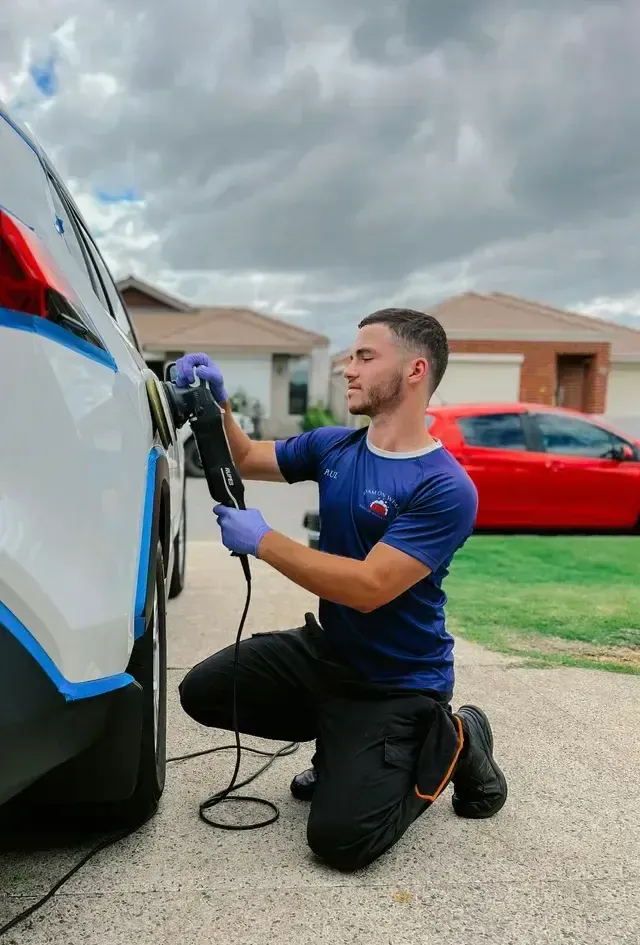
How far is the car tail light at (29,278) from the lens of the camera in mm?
1449

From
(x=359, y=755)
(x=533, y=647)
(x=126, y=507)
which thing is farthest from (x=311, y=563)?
(x=533, y=647)

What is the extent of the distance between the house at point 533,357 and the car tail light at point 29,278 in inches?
859

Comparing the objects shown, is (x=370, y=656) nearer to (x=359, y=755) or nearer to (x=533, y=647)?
(x=359, y=755)

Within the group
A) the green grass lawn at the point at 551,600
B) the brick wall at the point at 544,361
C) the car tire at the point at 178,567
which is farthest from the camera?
the brick wall at the point at 544,361

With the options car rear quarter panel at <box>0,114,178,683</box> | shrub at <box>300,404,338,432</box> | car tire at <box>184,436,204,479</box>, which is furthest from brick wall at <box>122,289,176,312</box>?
car rear quarter panel at <box>0,114,178,683</box>

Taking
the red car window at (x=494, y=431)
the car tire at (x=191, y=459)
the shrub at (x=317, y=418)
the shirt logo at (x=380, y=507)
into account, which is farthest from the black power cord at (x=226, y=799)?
the shrub at (x=317, y=418)

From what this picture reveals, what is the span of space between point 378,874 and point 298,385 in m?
26.5

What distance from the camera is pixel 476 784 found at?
2510mm

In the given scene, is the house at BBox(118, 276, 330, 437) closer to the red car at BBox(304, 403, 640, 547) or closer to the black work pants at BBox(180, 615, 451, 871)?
the red car at BBox(304, 403, 640, 547)

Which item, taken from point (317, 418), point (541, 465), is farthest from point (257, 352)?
point (541, 465)

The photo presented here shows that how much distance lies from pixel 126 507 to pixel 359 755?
1.08m

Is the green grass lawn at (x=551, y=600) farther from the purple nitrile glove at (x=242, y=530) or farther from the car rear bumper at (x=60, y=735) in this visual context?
the car rear bumper at (x=60, y=735)

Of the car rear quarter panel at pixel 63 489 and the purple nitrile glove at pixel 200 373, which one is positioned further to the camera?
the purple nitrile glove at pixel 200 373

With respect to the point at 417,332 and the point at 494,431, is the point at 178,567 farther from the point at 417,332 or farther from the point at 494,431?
the point at 494,431
